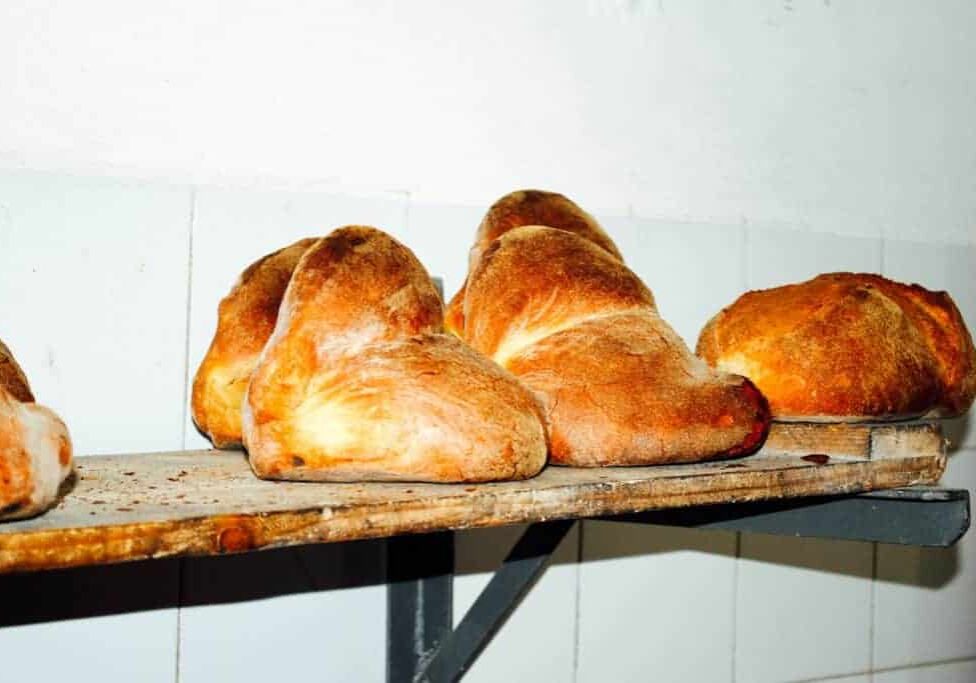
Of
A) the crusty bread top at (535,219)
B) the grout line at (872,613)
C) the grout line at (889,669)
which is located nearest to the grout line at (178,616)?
the crusty bread top at (535,219)

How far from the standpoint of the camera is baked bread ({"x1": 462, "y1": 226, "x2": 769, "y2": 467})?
94 cm

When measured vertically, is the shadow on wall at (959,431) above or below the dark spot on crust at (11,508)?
below

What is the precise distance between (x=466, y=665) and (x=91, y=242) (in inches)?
23.6

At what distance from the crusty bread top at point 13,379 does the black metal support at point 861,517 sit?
22.3 inches

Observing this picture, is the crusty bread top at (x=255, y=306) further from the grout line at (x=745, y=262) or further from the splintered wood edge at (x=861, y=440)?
the grout line at (x=745, y=262)

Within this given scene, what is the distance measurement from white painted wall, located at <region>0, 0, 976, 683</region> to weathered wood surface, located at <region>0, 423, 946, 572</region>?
207 mm

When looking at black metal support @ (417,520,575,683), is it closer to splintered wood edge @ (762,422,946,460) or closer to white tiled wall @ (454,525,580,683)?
white tiled wall @ (454,525,580,683)

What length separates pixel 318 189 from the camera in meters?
1.29

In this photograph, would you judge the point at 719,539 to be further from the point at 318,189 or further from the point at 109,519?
the point at 109,519

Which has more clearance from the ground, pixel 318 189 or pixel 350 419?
pixel 318 189

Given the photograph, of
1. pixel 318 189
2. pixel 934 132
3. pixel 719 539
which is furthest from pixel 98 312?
pixel 934 132

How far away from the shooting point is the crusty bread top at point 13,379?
0.83 meters

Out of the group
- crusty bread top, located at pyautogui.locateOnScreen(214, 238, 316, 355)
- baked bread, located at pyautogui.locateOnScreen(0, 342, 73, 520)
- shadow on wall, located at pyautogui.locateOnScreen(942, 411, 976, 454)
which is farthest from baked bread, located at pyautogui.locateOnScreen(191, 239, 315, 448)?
shadow on wall, located at pyautogui.locateOnScreen(942, 411, 976, 454)

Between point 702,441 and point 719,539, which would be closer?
point 702,441
